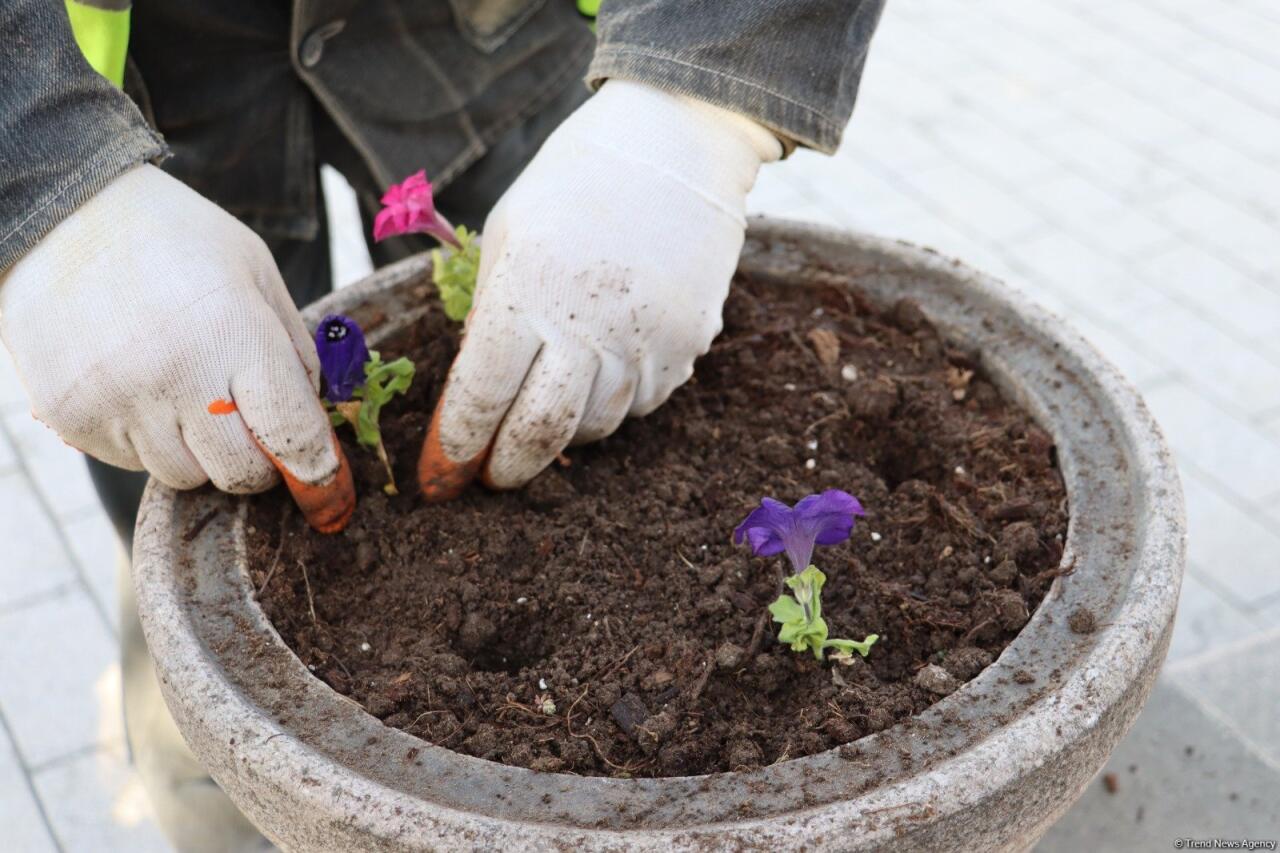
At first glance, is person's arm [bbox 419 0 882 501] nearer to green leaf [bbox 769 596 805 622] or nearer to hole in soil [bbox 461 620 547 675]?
hole in soil [bbox 461 620 547 675]

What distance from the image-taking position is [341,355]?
1.43 meters

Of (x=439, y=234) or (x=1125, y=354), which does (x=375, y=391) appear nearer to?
(x=439, y=234)

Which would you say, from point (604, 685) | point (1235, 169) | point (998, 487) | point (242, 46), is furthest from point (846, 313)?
point (1235, 169)

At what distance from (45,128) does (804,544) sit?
0.95 metres

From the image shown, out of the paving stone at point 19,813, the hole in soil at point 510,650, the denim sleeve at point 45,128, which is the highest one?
the denim sleeve at point 45,128

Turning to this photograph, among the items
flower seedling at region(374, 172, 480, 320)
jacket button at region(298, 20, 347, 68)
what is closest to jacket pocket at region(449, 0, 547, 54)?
jacket button at region(298, 20, 347, 68)

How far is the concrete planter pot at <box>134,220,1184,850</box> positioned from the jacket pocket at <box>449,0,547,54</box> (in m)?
0.95

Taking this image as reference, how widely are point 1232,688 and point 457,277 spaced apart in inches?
74.7

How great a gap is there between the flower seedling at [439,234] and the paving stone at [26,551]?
169 centimetres

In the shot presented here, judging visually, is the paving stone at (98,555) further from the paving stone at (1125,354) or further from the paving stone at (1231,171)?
the paving stone at (1231,171)

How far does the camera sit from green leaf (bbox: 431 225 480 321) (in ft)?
5.31

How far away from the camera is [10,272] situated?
4.56ft

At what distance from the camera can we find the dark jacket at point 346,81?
53.0 inches

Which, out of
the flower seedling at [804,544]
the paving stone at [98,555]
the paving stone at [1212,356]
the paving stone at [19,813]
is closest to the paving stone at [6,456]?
the paving stone at [98,555]
